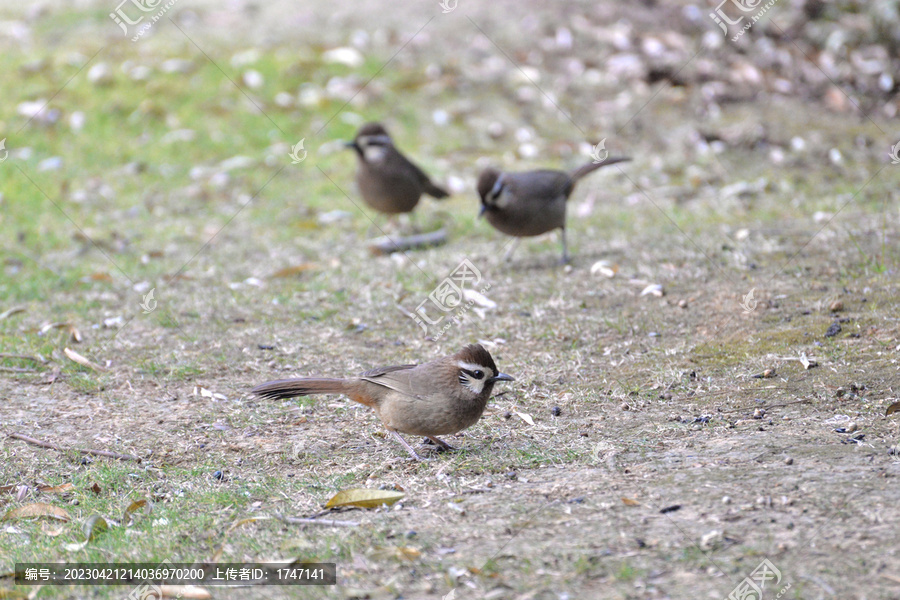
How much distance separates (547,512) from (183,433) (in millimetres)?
2124

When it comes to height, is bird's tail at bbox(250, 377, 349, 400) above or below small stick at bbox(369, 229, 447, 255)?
above

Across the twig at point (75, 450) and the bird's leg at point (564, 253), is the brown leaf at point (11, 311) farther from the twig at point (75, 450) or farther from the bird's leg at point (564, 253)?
the bird's leg at point (564, 253)

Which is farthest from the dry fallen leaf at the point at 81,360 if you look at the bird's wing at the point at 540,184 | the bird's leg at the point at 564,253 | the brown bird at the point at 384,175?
the bird's leg at the point at 564,253

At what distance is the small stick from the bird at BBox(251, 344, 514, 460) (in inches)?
130

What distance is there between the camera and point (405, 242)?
25.4 ft

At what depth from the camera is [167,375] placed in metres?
5.33

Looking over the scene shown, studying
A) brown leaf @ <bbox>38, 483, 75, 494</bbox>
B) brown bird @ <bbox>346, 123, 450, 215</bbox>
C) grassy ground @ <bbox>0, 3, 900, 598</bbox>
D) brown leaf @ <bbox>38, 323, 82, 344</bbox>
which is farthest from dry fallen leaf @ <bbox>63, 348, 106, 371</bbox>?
brown bird @ <bbox>346, 123, 450, 215</bbox>

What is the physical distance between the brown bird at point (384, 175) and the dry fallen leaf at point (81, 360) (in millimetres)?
3250

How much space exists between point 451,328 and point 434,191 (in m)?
2.72

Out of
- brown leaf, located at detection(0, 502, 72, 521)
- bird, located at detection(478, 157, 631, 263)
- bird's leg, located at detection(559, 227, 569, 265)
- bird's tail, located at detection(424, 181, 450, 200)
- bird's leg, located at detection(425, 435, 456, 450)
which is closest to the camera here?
brown leaf, located at detection(0, 502, 72, 521)

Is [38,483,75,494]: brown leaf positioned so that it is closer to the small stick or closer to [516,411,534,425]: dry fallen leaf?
[516,411,534,425]: dry fallen leaf

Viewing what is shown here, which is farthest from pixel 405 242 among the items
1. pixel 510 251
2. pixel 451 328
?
pixel 451 328

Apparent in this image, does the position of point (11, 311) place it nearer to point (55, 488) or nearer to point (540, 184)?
point (55, 488)

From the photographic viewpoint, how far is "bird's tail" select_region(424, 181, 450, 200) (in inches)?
325
